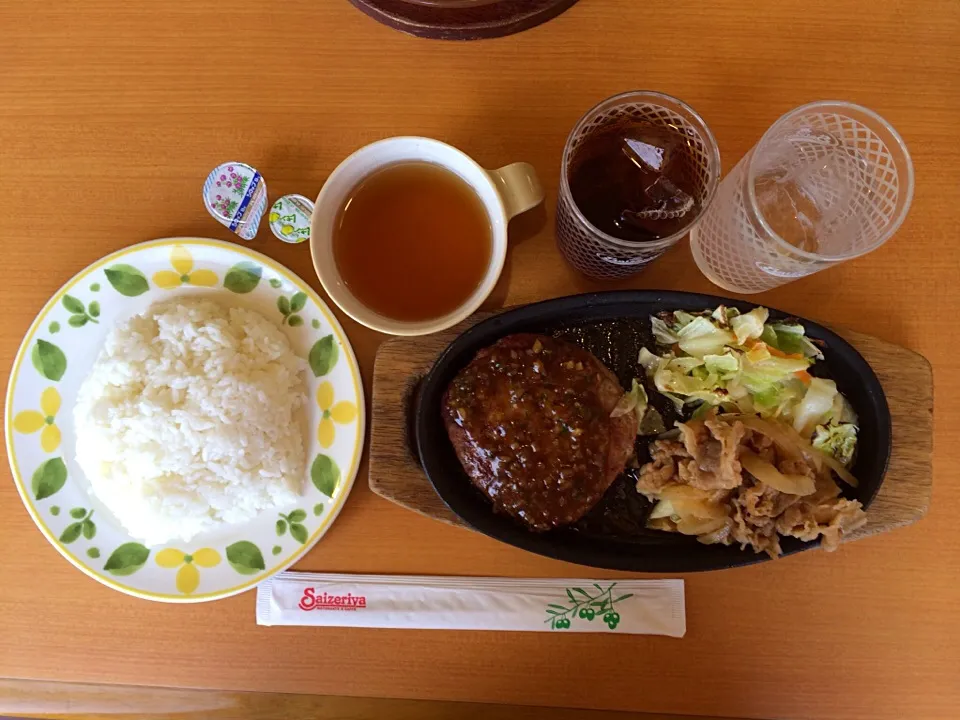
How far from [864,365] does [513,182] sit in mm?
731

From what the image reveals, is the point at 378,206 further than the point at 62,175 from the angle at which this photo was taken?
No

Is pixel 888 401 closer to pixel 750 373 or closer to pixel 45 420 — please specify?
pixel 750 373

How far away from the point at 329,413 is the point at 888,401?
110 centimetres

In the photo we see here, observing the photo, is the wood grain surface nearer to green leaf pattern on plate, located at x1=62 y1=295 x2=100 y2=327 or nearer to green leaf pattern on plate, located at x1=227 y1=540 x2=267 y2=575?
green leaf pattern on plate, located at x1=227 y1=540 x2=267 y2=575

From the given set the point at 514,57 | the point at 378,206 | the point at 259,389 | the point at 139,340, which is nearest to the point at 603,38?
the point at 514,57

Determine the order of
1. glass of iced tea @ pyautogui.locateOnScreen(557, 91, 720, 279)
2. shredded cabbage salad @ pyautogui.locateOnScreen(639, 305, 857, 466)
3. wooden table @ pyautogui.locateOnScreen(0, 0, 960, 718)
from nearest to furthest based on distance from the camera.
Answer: glass of iced tea @ pyautogui.locateOnScreen(557, 91, 720, 279)
shredded cabbage salad @ pyautogui.locateOnScreen(639, 305, 857, 466)
wooden table @ pyautogui.locateOnScreen(0, 0, 960, 718)

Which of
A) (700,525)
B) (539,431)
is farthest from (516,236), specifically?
(700,525)

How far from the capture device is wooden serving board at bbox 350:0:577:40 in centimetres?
120

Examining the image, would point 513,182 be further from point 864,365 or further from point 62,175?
point 62,175

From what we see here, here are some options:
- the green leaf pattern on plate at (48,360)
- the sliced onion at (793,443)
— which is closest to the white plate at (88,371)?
the green leaf pattern on plate at (48,360)

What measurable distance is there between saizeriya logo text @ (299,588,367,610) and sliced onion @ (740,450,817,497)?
781mm

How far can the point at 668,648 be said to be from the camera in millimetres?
1249

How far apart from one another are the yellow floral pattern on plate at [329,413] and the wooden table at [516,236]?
0.34ft

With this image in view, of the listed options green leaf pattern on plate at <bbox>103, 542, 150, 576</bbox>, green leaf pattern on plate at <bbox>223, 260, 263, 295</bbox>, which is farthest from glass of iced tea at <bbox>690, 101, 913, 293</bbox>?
green leaf pattern on plate at <bbox>103, 542, 150, 576</bbox>
